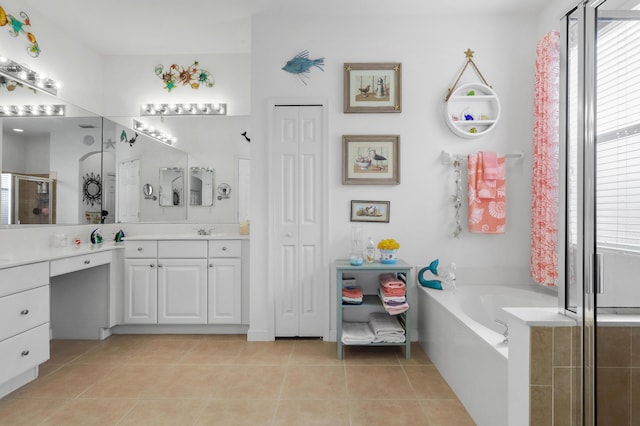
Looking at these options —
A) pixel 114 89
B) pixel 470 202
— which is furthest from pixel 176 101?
pixel 470 202

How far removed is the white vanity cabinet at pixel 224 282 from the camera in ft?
10.5

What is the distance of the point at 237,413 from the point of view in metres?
1.96

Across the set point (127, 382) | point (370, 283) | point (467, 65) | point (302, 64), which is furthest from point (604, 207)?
point (127, 382)

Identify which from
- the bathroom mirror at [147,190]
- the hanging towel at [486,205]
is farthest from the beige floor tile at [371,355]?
the bathroom mirror at [147,190]

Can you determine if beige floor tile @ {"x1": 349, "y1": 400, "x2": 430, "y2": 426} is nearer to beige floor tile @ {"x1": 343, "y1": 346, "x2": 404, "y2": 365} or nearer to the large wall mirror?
beige floor tile @ {"x1": 343, "y1": 346, "x2": 404, "y2": 365}

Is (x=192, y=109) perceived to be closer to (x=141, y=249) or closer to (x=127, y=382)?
(x=141, y=249)

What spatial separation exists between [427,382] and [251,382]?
119 cm

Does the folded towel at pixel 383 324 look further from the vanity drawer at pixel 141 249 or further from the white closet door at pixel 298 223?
the vanity drawer at pixel 141 249

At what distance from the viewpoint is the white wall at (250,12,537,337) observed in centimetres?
307

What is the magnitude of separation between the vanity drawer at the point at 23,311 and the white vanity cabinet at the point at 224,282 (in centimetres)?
121

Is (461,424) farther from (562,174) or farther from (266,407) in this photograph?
(562,174)

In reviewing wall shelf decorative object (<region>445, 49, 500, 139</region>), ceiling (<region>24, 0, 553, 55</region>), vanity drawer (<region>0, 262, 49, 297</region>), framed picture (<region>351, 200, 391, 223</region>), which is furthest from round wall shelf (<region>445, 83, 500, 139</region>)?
vanity drawer (<region>0, 262, 49, 297</region>)

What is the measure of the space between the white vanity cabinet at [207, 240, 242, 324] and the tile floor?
0.28 metres

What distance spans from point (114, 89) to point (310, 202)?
102 inches
